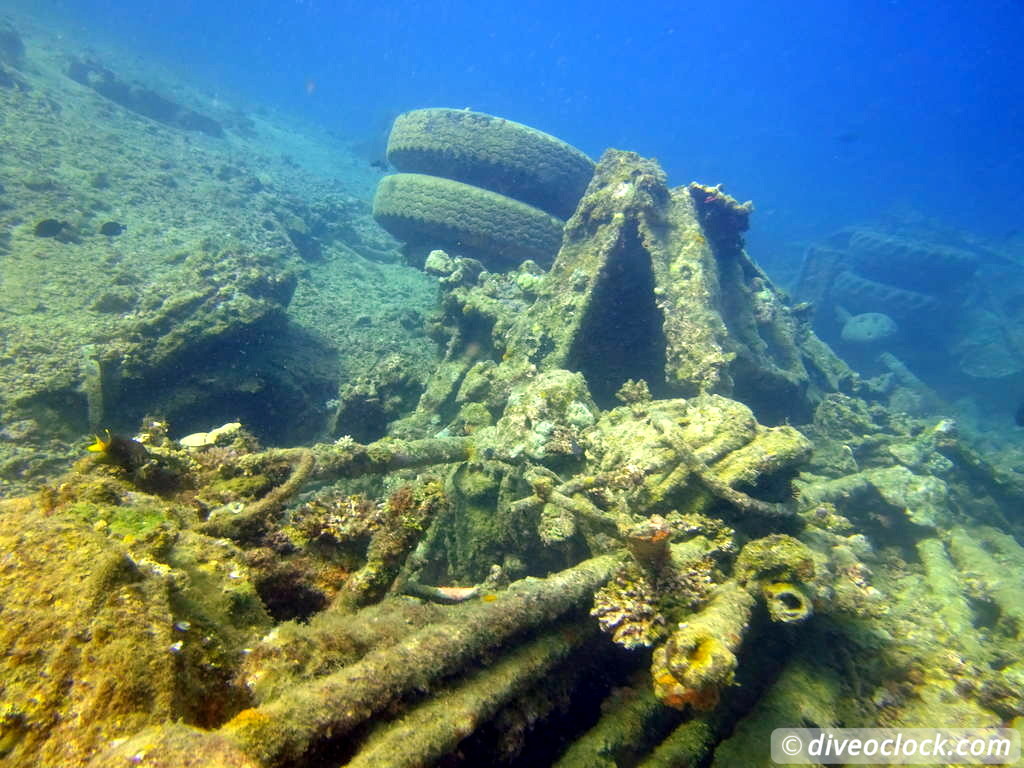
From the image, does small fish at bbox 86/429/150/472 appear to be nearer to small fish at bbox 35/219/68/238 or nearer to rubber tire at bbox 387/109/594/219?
small fish at bbox 35/219/68/238

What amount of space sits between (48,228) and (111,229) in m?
0.99

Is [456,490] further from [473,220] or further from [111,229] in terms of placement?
[111,229]

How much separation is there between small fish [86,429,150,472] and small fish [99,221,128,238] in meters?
9.46

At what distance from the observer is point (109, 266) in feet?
29.6

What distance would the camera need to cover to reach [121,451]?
3.29 m

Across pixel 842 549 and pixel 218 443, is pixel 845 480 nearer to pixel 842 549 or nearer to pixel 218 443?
pixel 842 549

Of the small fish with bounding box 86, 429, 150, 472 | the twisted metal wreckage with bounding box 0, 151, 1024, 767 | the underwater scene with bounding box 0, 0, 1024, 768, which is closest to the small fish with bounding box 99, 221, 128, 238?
the underwater scene with bounding box 0, 0, 1024, 768

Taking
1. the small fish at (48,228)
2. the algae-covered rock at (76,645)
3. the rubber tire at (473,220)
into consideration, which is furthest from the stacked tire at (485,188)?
the algae-covered rock at (76,645)

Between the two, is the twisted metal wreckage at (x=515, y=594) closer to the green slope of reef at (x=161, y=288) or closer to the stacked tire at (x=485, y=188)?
the green slope of reef at (x=161, y=288)

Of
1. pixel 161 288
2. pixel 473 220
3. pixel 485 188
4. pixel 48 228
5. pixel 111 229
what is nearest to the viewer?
pixel 161 288

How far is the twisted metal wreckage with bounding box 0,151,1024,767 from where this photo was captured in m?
1.87

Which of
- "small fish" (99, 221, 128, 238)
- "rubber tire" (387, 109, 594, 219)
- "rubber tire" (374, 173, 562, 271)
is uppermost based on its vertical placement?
"rubber tire" (387, 109, 594, 219)

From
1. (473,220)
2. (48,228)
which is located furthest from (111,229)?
(473,220)

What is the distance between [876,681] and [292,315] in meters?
9.76
